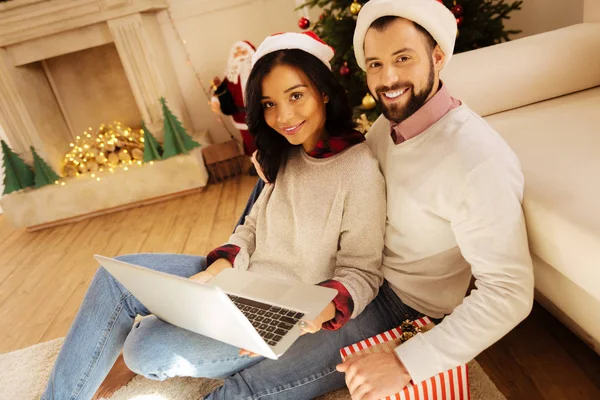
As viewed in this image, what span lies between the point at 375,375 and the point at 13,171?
2.93 m

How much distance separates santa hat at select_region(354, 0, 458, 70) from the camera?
0.80 metres

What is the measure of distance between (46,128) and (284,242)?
2.70 meters

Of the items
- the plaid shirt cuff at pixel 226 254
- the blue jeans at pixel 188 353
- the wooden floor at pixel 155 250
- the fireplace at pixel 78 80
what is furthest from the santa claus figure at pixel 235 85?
the blue jeans at pixel 188 353

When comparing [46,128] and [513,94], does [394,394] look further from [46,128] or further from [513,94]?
[46,128]

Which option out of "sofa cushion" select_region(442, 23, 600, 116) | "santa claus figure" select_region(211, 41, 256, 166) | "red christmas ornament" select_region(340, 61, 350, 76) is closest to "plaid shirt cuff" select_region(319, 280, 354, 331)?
"sofa cushion" select_region(442, 23, 600, 116)

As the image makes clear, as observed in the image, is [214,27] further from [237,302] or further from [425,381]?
[425,381]

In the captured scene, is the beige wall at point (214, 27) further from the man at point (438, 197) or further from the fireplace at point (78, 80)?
the man at point (438, 197)

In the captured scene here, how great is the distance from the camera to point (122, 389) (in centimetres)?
134

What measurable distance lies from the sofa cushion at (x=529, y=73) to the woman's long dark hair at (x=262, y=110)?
67 cm

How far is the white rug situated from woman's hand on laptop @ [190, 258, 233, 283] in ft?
1.30

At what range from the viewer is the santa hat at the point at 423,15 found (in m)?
0.80

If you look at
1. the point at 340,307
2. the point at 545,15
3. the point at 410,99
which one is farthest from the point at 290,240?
the point at 545,15

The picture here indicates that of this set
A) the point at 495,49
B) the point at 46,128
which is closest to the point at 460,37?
the point at 495,49

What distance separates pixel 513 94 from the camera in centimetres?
156
